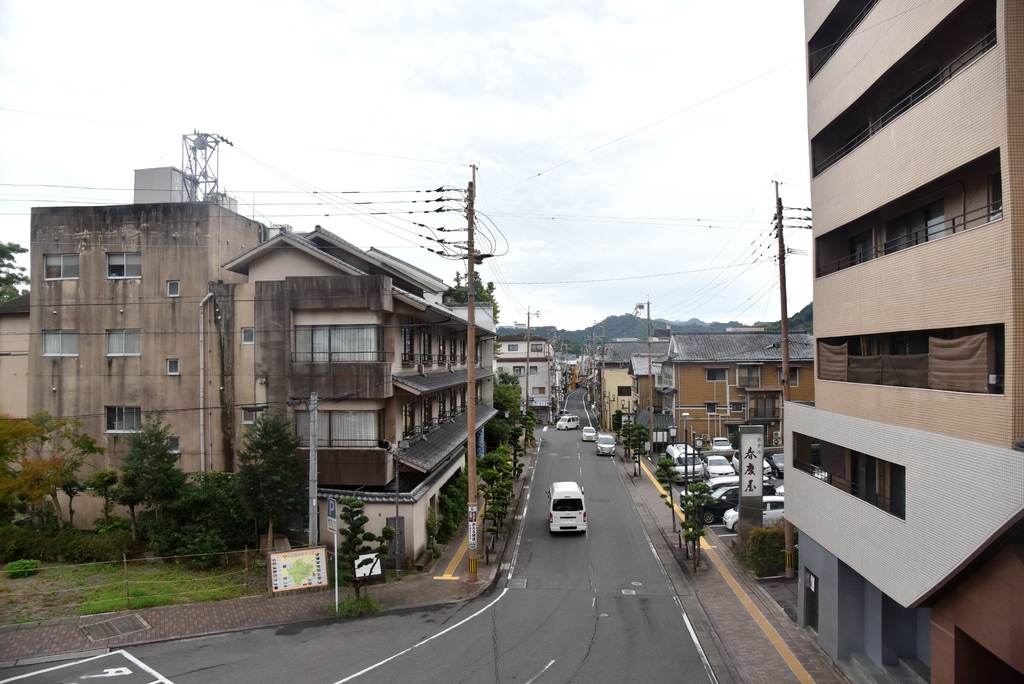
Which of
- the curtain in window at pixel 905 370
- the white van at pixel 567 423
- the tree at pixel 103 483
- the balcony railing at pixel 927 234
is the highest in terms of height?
the balcony railing at pixel 927 234

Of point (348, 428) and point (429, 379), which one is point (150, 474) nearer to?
point (348, 428)

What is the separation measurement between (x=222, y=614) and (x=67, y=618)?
Answer: 3.85 m

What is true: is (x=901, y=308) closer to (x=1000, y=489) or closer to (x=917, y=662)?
(x=1000, y=489)

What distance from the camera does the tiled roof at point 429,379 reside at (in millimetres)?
20808

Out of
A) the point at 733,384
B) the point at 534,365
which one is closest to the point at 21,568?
the point at 733,384

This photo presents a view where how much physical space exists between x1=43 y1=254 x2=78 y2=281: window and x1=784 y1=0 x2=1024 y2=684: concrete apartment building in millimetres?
26779

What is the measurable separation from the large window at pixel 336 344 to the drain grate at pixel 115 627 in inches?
362

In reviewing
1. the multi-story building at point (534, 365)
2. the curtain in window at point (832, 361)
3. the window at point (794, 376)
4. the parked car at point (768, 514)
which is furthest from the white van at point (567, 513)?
the multi-story building at point (534, 365)

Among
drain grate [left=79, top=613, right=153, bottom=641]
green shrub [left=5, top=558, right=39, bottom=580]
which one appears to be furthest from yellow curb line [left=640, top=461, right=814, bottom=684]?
green shrub [left=5, top=558, right=39, bottom=580]

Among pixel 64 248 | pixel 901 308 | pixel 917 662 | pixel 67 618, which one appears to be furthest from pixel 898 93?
pixel 64 248

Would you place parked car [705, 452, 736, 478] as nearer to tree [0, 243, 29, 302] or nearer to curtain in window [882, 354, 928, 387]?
curtain in window [882, 354, 928, 387]

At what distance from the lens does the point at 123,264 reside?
76.9 feet

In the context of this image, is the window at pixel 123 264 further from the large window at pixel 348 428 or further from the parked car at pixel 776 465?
the parked car at pixel 776 465

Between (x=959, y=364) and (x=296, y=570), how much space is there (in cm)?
1651
